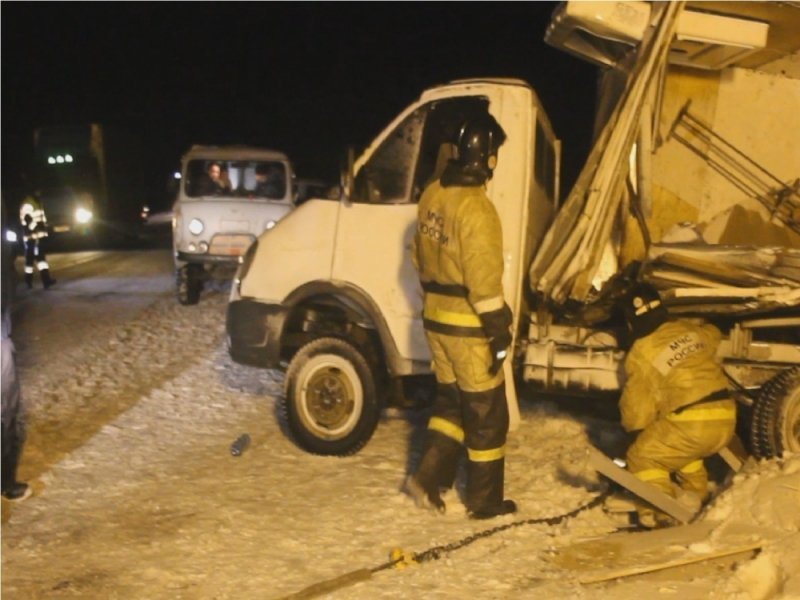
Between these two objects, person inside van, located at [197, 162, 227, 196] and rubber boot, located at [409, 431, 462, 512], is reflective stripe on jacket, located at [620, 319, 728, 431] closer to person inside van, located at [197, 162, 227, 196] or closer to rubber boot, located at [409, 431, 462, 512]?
rubber boot, located at [409, 431, 462, 512]

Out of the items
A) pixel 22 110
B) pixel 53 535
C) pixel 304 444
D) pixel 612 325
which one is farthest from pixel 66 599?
pixel 22 110

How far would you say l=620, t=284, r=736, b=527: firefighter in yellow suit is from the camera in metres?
5.07

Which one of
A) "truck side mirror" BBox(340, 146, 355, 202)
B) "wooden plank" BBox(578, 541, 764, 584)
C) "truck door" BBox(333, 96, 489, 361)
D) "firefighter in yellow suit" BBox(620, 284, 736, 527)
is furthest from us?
"truck side mirror" BBox(340, 146, 355, 202)

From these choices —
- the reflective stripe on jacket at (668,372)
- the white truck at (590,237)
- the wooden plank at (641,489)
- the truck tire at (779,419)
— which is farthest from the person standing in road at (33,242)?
the truck tire at (779,419)

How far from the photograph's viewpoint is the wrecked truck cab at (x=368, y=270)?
5.71 m

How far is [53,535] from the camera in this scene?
4.99 meters

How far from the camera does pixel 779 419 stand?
17.5ft

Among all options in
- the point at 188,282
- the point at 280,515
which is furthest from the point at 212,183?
the point at 280,515

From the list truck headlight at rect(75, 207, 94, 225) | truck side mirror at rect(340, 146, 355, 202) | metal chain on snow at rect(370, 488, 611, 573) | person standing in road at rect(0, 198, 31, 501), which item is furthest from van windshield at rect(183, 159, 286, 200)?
truck headlight at rect(75, 207, 94, 225)

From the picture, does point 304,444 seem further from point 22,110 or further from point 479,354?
point 22,110

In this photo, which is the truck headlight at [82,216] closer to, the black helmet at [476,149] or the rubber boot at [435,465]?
the rubber boot at [435,465]

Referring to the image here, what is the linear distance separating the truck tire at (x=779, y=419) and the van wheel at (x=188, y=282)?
316 inches

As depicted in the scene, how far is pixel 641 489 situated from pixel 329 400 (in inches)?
87.8

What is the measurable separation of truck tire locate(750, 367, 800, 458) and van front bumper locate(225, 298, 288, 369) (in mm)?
3097
